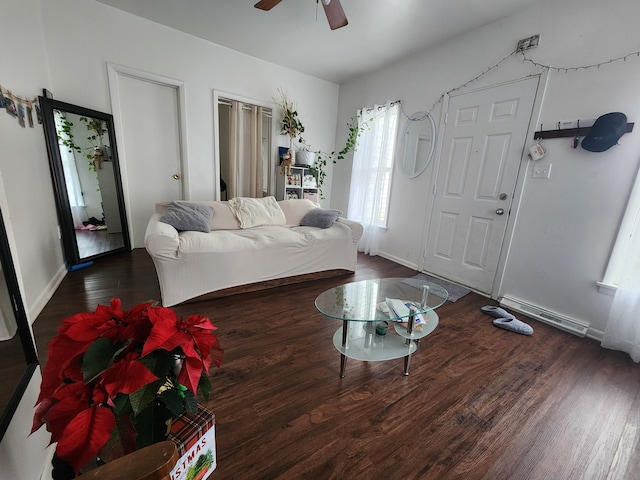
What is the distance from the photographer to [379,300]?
169cm

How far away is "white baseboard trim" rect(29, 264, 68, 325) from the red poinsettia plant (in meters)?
1.81

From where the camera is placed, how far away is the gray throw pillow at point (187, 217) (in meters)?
2.44

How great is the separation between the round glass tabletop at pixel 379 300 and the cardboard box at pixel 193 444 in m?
0.78

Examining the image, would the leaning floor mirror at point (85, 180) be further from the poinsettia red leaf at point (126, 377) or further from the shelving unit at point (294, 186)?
the poinsettia red leaf at point (126, 377)

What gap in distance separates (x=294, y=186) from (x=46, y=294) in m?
2.94

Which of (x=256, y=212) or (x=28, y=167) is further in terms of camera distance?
(x=256, y=212)

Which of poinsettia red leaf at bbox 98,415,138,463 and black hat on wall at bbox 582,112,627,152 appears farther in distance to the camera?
black hat on wall at bbox 582,112,627,152

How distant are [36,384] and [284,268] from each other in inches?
74.3

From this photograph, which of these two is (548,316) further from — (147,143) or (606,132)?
(147,143)

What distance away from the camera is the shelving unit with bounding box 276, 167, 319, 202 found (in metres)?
4.07

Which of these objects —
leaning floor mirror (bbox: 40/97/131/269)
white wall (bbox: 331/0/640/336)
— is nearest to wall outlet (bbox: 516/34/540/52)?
white wall (bbox: 331/0/640/336)

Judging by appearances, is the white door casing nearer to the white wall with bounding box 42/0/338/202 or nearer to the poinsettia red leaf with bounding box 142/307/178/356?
the white wall with bounding box 42/0/338/202

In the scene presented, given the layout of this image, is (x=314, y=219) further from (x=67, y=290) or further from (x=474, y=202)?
(x=67, y=290)

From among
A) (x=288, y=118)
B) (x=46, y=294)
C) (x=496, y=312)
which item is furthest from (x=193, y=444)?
(x=288, y=118)
